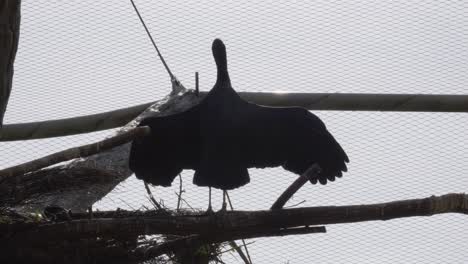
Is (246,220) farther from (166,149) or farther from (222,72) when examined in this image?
(222,72)

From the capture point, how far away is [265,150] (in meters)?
3.61

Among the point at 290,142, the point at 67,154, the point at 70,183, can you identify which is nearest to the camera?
the point at 67,154

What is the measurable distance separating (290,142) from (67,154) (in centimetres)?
106

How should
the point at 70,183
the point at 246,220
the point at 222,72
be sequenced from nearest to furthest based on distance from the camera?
the point at 246,220 < the point at 70,183 < the point at 222,72

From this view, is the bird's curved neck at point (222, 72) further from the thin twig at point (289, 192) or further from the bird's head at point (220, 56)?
the thin twig at point (289, 192)

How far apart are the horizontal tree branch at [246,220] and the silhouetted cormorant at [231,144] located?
0.74 m

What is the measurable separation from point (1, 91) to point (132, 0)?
4.75 ft

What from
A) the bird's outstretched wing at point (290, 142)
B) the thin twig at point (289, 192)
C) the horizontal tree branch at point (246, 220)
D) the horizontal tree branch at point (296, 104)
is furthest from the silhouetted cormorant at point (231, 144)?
the horizontal tree branch at point (246, 220)

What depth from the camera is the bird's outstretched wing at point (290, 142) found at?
3.47 meters

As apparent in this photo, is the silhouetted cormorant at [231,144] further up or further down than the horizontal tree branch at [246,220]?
further up

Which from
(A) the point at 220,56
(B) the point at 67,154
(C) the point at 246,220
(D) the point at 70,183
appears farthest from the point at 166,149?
(C) the point at 246,220

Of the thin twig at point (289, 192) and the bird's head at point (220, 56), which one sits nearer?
the thin twig at point (289, 192)

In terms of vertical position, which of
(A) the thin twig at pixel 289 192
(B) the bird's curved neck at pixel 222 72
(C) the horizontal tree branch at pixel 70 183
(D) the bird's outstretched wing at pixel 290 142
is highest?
(B) the bird's curved neck at pixel 222 72

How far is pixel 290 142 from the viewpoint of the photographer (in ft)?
11.8
